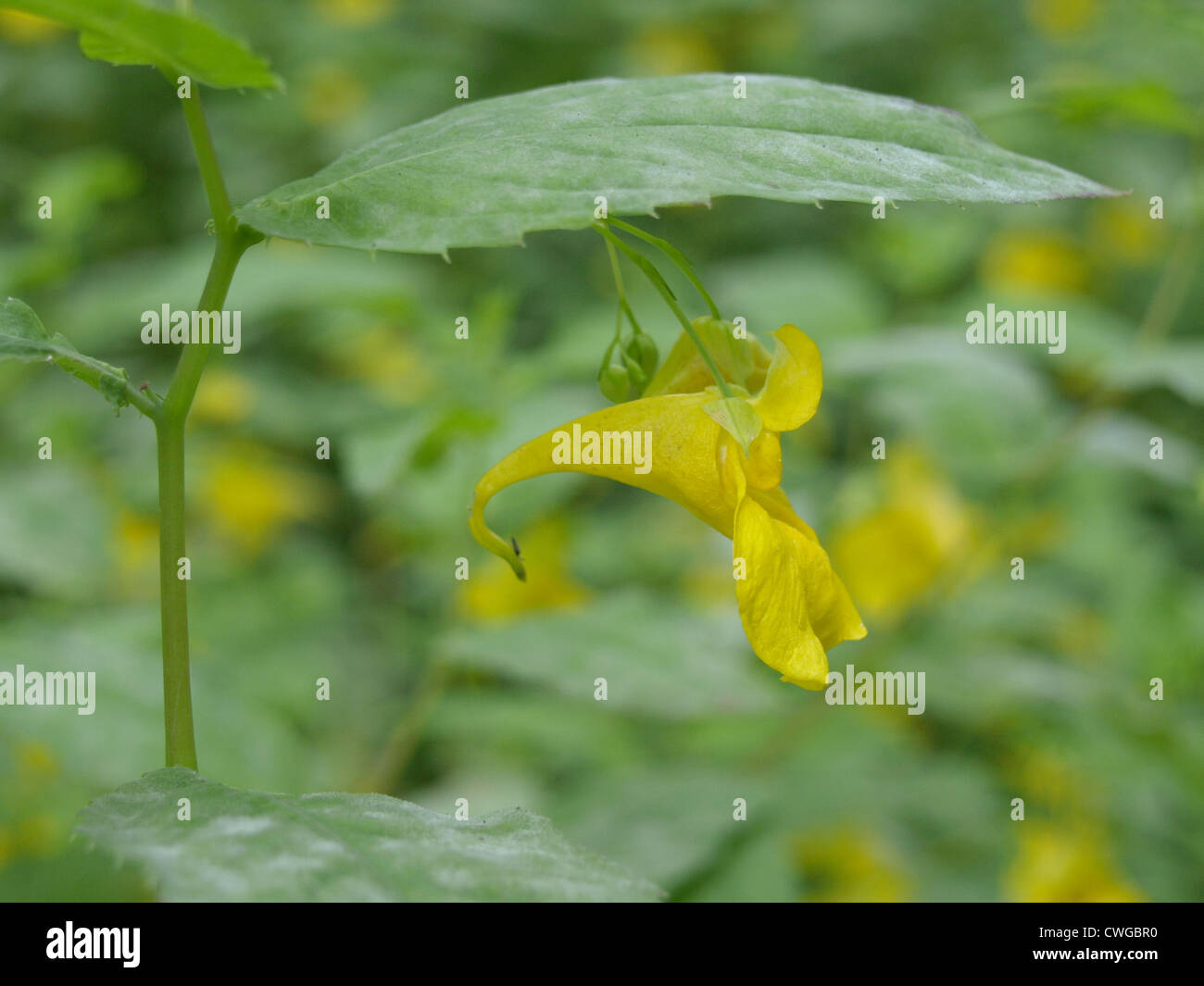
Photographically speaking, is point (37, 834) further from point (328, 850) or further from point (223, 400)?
point (328, 850)

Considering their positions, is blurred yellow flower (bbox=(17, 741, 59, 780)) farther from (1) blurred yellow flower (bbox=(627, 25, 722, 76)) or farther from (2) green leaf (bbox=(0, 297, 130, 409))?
(1) blurred yellow flower (bbox=(627, 25, 722, 76))

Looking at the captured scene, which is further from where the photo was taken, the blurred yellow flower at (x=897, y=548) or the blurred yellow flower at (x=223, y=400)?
the blurred yellow flower at (x=223, y=400)

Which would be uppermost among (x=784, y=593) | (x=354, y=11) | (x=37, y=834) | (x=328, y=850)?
(x=354, y=11)

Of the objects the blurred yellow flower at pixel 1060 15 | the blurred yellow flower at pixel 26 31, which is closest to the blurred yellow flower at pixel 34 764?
the blurred yellow flower at pixel 26 31

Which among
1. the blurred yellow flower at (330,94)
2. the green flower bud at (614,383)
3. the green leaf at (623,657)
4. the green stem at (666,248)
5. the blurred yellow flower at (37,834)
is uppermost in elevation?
the blurred yellow flower at (330,94)

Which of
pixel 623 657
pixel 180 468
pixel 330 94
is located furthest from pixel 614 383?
pixel 330 94

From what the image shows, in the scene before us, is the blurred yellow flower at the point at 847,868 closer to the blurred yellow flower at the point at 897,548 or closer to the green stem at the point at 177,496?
the blurred yellow flower at the point at 897,548

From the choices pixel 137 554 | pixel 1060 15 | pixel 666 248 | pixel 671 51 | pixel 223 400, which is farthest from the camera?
pixel 1060 15
